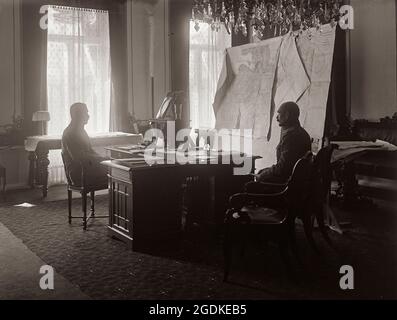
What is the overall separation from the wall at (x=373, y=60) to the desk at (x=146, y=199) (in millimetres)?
3058

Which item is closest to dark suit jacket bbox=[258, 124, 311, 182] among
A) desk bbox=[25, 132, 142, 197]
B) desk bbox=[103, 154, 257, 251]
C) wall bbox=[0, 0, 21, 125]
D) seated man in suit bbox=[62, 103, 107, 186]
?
desk bbox=[103, 154, 257, 251]

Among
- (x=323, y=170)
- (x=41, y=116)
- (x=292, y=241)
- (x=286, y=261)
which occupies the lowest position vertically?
(x=286, y=261)

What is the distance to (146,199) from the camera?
4711 millimetres

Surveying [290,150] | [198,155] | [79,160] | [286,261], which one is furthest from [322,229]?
[79,160]

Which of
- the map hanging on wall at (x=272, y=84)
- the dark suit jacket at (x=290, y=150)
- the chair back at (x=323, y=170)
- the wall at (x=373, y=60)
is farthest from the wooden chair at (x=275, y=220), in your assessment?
the wall at (x=373, y=60)

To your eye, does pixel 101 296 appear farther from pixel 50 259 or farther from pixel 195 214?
pixel 195 214

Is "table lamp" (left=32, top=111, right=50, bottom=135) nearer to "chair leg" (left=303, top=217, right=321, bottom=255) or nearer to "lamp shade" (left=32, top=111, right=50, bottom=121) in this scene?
"lamp shade" (left=32, top=111, right=50, bottom=121)

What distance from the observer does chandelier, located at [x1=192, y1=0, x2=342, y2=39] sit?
4.59 meters

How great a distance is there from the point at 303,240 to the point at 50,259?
2.39 metres

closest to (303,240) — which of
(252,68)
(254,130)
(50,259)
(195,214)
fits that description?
(195,214)

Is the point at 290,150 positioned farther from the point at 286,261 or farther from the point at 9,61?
the point at 9,61

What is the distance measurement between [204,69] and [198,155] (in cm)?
487
